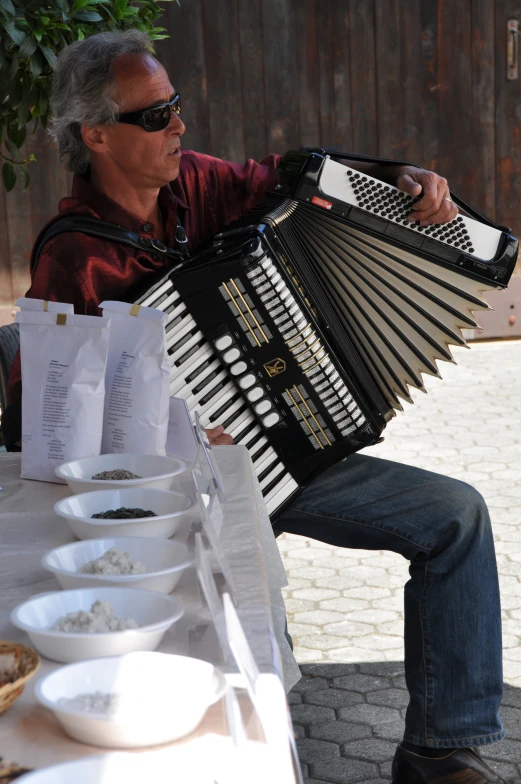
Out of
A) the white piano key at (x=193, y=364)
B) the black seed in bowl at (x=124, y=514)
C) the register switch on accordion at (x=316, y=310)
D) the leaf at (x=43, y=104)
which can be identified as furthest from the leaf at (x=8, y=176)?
the black seed in bowl at (x=124, y=514)

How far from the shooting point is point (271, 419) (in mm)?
1967

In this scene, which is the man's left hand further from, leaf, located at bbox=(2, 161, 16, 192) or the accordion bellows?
leaf, located at bbox=(2, 161, 16, 192)

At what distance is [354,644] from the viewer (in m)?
2.88

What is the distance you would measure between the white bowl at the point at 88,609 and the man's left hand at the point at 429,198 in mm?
1306

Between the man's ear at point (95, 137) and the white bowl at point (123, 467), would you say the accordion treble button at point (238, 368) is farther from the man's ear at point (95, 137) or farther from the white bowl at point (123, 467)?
the man's ear at point (95, 137)

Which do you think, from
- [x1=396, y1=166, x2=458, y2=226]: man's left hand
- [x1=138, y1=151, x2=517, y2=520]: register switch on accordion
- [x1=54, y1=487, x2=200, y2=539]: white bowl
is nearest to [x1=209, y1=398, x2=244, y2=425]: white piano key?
[x1=138, y1=151, x2=517, y2=520]: register switch on accordion

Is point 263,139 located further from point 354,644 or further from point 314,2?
point 354,644

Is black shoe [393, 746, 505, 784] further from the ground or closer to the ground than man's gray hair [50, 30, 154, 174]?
closer to the ground

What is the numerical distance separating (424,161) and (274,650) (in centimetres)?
594

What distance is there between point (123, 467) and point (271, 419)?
1.36 feet

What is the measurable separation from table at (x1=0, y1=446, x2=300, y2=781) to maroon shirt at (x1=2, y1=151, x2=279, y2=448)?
37 centimetres

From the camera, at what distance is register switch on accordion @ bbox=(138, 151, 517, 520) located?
1919 millimetres

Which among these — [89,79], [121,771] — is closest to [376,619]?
[89,79]

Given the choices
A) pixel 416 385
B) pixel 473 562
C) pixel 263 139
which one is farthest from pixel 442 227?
pixel 263 139
